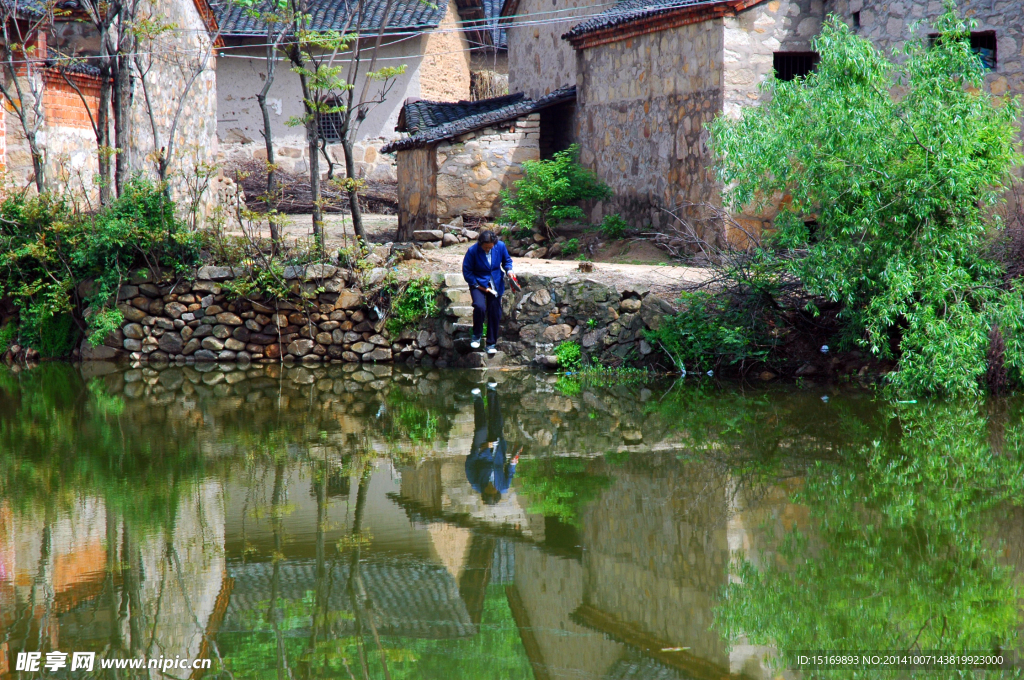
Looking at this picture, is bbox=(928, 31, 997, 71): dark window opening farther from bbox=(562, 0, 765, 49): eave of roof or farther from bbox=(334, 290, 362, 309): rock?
bbox=(334, 290, 362, 309): rock

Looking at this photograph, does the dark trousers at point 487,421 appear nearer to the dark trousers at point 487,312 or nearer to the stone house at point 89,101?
the dark trousers at point 487,312

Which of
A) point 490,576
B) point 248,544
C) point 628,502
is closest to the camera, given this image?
point 490,576

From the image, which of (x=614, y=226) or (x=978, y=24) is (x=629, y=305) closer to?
(x=614, y=226)

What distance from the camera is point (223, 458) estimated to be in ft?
22.9

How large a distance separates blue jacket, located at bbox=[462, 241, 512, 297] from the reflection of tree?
5475 millimetres

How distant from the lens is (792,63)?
13844 millimetres

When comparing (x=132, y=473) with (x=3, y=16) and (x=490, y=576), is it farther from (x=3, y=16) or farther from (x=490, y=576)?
(x=3, y=16)

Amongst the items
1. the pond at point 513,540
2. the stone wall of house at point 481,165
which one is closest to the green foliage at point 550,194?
the stone wall of house at point 481,165

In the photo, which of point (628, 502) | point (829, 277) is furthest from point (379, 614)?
point (829, 277)

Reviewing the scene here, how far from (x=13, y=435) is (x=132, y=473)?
2.04 m

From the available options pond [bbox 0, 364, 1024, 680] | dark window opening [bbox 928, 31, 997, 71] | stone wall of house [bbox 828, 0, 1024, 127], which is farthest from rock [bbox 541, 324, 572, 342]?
dark window opening [bbox 928, 31, 997, 71]

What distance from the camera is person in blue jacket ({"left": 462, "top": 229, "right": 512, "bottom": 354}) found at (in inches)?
433

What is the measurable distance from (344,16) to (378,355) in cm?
1437

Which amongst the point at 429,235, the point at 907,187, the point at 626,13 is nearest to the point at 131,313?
the point at 429,235
